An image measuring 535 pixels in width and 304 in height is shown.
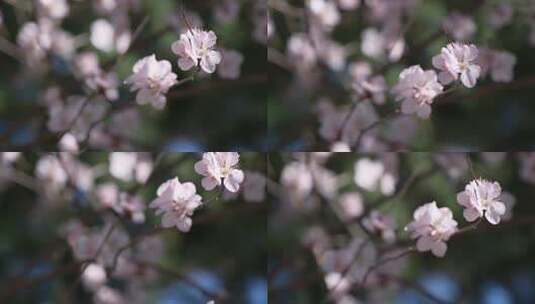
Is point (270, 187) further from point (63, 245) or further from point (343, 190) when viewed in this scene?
point (63, 245)

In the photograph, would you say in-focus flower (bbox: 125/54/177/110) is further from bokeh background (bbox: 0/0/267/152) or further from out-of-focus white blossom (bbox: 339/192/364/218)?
out-of-focus white blossom (bbox: 339/192/364/218)

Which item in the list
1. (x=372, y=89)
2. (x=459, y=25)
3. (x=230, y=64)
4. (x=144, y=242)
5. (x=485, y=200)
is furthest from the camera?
(x=459, y=25)

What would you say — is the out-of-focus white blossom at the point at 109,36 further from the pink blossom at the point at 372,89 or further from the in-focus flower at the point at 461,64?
the in-focus flower at the point at 461,64

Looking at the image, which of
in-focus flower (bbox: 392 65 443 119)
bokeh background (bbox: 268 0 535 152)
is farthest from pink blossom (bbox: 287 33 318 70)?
in-focus flower (bbox: 392 65 443 119)

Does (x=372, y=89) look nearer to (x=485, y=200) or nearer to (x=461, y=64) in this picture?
(x=461, y=64)

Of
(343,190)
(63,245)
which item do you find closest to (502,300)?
(343,190)

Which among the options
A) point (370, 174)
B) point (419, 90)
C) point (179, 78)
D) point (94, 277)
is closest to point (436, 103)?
point (370, 174)
